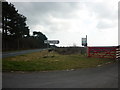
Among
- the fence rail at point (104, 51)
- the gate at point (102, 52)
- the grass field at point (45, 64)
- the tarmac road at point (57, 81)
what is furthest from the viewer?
the gate at point (102, 52)

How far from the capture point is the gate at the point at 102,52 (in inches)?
609

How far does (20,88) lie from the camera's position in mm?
4723

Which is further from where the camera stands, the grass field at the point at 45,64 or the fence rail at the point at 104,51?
the fence rail at the point at 104,51

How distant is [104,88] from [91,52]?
479 inches

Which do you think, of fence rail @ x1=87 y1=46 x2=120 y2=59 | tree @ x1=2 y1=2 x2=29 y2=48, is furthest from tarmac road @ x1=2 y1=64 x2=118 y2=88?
tree @ x1=2 y1=2 x2=29 y2=48

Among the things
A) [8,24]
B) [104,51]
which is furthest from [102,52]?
[8,24]

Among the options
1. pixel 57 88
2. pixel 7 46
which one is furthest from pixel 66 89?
pixel 7 46

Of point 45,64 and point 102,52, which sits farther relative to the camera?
point 102,52


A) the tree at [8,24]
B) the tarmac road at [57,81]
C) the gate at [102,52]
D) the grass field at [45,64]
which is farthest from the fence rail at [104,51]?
the tree at [8,24]

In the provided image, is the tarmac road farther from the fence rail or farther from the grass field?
the fence rail

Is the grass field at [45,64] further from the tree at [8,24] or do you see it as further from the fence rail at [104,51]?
the tree at [8,24]

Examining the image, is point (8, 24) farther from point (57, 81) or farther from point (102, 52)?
point (57, 81)

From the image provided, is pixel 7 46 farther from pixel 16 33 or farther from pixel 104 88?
pixel 104 88

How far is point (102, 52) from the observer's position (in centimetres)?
1666
